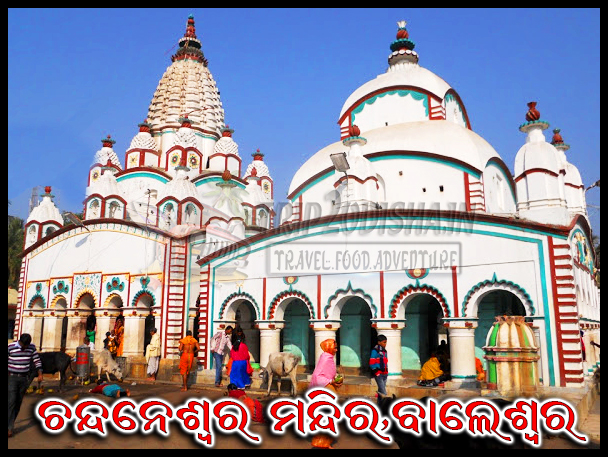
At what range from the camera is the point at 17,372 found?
8305mm

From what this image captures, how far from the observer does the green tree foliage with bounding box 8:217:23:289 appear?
4275cm

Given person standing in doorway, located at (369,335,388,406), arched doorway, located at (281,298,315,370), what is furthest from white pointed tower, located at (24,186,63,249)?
person standing in doorway, located at (369,335,388,406)

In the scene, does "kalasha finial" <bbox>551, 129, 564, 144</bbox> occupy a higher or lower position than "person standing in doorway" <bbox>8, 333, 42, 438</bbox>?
higher

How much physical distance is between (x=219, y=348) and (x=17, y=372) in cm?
670

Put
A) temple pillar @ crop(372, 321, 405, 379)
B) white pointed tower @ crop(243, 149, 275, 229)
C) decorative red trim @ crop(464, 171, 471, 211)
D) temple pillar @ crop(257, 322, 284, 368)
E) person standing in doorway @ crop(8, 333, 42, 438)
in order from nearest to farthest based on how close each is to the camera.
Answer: person standing in doorway @ crop(8, 333, 42, 438), temple pillar @ crop(372, 321, 405, 379), temple pillar @ crop(257, 322, 284, 368), decorative red trim @ crop(464, 171, 471, 211), white pointed tower @ crop(243, 149, 275, 229)

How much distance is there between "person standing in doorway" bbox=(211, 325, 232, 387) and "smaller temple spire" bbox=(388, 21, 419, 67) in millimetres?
15507

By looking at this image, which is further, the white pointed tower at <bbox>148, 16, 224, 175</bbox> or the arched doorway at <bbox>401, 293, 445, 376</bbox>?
the white pointed tower at <bbox>148, 16, 224, 175</bbox>

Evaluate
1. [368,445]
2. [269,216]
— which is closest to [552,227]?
[368,445]

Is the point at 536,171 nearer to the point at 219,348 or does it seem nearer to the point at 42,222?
the point at 219,348

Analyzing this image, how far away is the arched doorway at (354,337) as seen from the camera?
15.7 meters

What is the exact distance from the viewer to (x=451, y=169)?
58.4ft

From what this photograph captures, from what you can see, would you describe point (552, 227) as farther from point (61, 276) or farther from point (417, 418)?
point (61, 276)

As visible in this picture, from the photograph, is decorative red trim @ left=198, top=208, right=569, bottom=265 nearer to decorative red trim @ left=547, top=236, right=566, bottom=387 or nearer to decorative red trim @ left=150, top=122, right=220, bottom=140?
decorative red trim @ left=547, top=236, right=566, bottom=387

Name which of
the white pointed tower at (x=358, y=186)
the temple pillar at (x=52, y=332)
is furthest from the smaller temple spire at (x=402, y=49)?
the temple pillar at (x=52, y=332)
